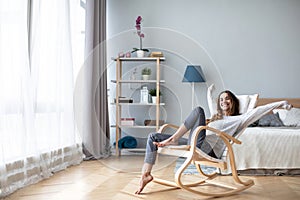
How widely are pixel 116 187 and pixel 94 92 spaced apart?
5.98ft

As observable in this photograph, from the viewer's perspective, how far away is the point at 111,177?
3.68 meters

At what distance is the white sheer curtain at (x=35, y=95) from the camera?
9.72ft

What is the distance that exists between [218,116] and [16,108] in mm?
1701

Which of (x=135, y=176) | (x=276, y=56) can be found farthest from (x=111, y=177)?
(x=276, y=56)

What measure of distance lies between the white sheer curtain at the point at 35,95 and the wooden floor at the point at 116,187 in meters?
0.15

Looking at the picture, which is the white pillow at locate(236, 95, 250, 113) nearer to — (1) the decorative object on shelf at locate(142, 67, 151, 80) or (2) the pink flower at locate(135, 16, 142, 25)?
(1) the decorative object on shelf at locate(142, 67, 151, 80)

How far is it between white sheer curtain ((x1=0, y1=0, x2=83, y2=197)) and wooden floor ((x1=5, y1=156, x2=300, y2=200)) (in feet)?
0.48

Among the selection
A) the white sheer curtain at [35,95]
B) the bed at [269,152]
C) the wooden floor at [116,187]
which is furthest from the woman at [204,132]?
the white sheer curtain at [35,95]

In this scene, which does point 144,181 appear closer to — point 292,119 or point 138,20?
point 292,119

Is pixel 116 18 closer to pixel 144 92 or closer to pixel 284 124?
pixel 144 92

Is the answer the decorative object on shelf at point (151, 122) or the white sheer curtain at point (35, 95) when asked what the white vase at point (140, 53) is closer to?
the decorative object on shelf at point (151, 122)

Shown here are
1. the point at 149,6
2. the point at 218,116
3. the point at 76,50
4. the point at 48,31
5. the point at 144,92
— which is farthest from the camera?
the point at 149,6

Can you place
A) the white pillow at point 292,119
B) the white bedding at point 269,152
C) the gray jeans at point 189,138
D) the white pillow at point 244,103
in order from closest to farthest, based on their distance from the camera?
1. the gray jeans at point 189,138
2. the white bedding at point 269,152
3. the white pillow at point 244,103
4. the white pillow at point 292,119

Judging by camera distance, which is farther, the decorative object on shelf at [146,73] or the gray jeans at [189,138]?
the decorative object on shelf at [146,73]
